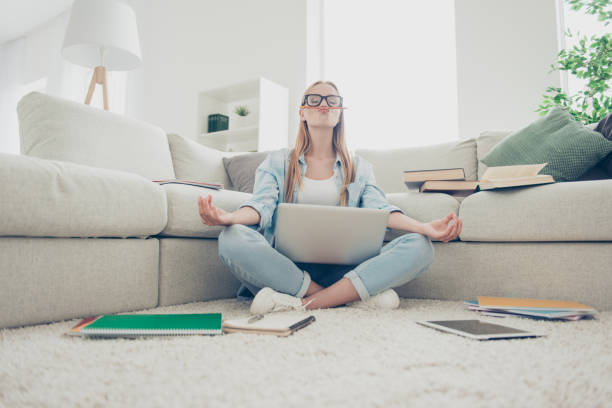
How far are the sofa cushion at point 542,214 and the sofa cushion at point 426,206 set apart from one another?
0.07 metres

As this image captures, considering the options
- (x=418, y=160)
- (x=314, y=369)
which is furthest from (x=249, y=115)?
(x=314, y=369)

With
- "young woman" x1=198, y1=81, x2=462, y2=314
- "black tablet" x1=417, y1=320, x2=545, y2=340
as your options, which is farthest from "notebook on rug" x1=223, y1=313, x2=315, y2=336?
"black tablet" x1=417, y1=320, x2=545, y2=340

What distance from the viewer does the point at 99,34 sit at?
104 inches

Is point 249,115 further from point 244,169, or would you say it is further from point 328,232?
point 328,232

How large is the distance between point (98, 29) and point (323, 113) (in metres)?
1.94

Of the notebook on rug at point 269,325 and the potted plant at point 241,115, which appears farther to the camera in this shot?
the potted plant at point 241,115

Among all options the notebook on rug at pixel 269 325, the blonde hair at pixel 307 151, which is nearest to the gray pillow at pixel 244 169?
the blonde hair at pixel 307 151

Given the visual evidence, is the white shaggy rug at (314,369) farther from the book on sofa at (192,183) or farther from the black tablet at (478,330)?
the book on sofa at (192,183)

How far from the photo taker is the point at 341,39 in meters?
4.00

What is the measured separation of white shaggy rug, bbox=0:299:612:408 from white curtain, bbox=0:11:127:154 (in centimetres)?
520

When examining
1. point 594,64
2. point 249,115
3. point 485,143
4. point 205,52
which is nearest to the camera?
point 485,143

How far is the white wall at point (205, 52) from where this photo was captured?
12.9 feet

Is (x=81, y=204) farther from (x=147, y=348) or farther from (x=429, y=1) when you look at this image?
(x=429, y=1)

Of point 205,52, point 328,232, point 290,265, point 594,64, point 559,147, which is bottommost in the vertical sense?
point 290,265
